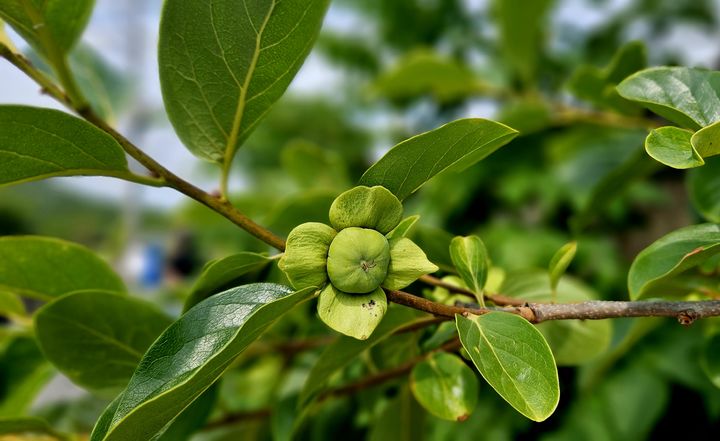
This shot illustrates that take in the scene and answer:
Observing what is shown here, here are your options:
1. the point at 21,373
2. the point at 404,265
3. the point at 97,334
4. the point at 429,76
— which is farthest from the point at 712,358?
the point at 429,76

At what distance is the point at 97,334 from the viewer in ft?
1.41

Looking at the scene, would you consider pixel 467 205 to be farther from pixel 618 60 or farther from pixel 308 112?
pixel 308 112

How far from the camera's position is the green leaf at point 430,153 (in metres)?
0.30

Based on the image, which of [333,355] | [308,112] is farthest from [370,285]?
[308,112]

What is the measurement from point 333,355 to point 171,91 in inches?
7.9

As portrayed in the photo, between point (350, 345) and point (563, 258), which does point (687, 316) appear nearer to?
point (563, 258)

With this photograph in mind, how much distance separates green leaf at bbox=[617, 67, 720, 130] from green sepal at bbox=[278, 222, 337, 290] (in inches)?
7.9

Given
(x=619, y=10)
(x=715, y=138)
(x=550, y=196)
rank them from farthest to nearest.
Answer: (x=619, y=10) < (x=550, y=196) < (x=715, y=138)

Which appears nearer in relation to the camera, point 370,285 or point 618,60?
point 370,285

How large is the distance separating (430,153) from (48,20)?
0.87 ft

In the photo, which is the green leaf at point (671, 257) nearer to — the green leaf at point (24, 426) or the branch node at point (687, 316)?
the branch node at point (687, 316)

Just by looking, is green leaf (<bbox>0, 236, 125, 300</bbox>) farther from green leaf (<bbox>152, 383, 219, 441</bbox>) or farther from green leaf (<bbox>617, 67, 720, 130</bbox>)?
green leaf (<bbox>617, 67, 720, 130</bbox>)

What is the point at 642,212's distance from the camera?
1.45 meters

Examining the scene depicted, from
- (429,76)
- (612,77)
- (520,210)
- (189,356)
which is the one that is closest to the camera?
(189,356)
